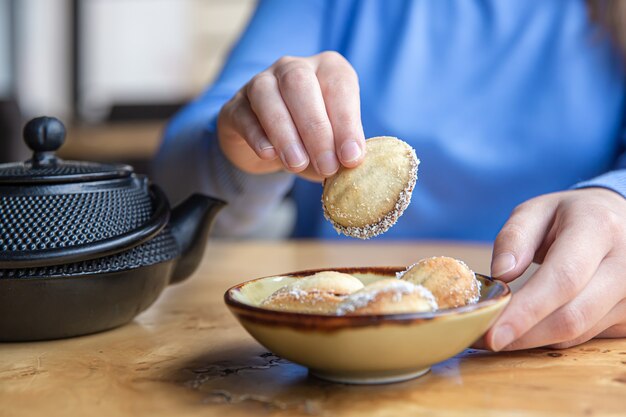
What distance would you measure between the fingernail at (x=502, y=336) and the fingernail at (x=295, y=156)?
247mm

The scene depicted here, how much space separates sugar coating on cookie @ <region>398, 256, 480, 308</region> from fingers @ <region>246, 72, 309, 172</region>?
18cm

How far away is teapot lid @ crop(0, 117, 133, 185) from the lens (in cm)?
72

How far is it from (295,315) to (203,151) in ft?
2.80

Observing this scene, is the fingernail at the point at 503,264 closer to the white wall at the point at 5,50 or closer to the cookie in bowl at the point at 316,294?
the cookie in bowl at the point at 316,294

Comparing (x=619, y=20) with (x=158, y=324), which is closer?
(x=158, y=324)

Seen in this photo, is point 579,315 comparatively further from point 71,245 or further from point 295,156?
point 71,245

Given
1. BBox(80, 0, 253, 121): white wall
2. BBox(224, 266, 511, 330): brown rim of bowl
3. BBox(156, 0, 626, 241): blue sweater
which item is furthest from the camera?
BBox(80, 0, 253, 121): white wall

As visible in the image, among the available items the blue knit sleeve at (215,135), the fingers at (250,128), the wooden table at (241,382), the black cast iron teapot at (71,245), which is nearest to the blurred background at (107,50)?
the blue knit sleeve at (215,135)

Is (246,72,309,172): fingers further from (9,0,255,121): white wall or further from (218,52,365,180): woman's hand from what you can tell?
(9,0,255,121): white wall

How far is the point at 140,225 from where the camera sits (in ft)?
2.45

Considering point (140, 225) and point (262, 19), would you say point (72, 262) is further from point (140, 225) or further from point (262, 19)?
point (262, 19)

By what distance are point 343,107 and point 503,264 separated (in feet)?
0.69

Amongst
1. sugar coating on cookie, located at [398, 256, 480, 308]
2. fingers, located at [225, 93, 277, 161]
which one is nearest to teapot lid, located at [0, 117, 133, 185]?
fingers, located at [225, 93, 277, 161]

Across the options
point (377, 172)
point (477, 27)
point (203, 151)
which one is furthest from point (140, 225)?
point (477, 27)
